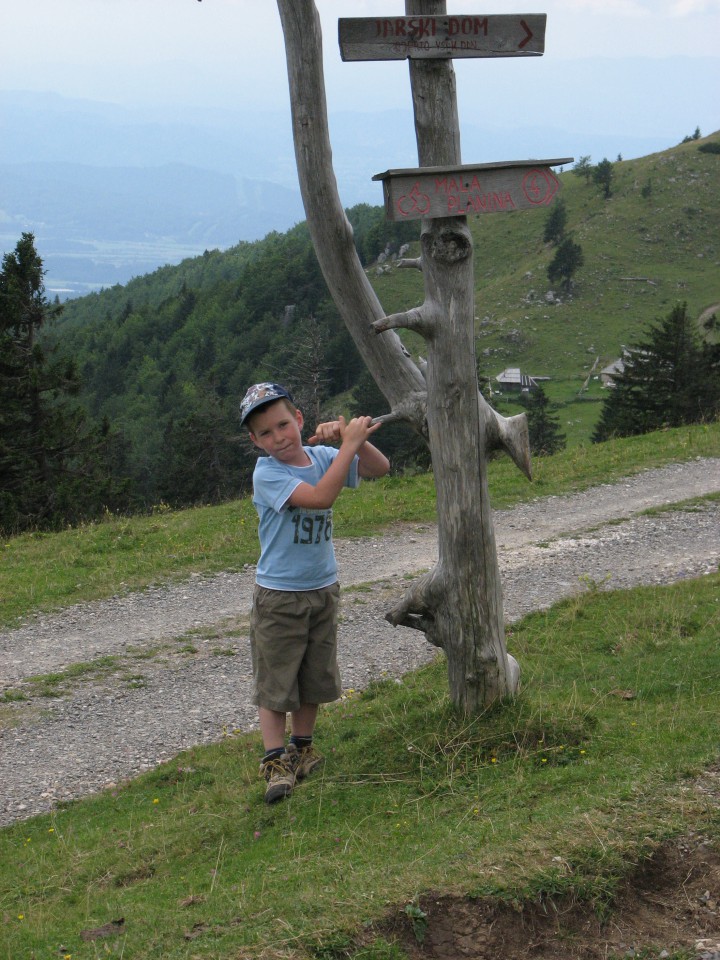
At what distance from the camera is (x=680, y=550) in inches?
436

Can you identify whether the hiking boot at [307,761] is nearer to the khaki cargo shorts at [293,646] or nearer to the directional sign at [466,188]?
the khaki cargo shorts at [293,646]

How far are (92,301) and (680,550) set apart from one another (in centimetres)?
17987

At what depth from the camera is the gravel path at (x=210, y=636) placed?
7.12 m

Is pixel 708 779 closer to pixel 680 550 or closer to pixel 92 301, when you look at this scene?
pixel 680 550

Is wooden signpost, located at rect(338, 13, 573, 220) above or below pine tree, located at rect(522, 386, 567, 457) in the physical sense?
above

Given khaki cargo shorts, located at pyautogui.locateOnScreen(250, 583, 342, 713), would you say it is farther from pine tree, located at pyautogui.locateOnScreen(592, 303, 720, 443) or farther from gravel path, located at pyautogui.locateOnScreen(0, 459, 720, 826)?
pine tree, located at pyautogui.locateOnScreen(592, 303, 720, 443)

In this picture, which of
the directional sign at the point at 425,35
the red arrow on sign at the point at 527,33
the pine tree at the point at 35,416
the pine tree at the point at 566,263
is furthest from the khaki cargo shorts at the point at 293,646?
the pine tree at the point at 566,263

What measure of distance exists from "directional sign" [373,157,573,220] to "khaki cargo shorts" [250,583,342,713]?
2.06 metres

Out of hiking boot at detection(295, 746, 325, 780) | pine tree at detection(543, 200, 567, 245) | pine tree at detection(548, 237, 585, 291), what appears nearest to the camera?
hiking boot at detection(295, 746, 325, 780)

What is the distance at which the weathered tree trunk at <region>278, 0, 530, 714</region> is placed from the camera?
15.8ft

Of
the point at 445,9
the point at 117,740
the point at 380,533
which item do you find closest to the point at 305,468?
the point at 445,9

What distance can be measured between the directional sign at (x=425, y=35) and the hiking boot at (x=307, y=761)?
3716 mm

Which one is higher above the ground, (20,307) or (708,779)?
(20,307)

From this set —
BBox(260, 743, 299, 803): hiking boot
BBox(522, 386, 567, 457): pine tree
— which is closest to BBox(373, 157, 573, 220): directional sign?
BBox(260, 743, 299, 803): hiking boot
